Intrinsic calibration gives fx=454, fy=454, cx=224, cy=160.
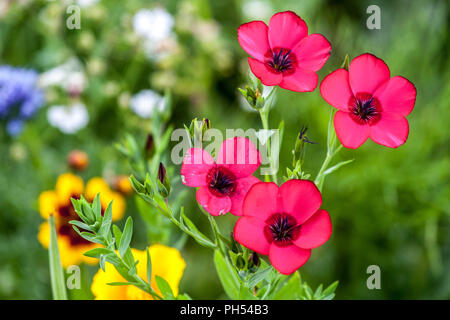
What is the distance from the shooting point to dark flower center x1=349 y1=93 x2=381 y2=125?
193 millimetres

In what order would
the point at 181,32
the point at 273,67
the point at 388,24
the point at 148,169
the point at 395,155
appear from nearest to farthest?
the point at 273,67 < the point at 148,169 < the point at 395,155 < the point at 181,32 < the point at 388,24

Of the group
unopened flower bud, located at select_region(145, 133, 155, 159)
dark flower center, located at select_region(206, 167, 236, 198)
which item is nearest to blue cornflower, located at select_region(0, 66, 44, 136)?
unopened flower bud, located at select_region(145, 133, 155, 159)

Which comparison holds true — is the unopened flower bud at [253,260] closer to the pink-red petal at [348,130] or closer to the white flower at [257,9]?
the pink-red petal at [348,130]

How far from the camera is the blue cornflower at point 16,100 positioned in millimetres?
526

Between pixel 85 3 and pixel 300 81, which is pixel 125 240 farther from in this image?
pixel 85 3

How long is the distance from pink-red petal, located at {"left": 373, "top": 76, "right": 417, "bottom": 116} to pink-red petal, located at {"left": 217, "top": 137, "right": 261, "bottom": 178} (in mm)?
61

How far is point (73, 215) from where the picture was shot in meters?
0.38

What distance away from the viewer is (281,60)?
0.66 feet

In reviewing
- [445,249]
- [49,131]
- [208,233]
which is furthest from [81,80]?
[445,249]

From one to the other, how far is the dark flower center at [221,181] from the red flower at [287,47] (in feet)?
0.15

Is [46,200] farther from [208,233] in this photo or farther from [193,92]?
[193,92]

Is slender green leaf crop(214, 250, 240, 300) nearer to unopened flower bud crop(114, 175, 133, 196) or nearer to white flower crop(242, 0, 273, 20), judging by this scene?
unopened flower bud crop(114, 175, 133, 196)

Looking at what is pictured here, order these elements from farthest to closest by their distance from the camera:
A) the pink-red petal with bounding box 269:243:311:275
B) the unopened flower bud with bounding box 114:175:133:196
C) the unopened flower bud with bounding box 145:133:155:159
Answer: the unopened flower bud with bounding box 114:175:133:196
the unopened flower bud with bounding box 145:133:155:159
the pink-red petal with bounding box 269:243:311:275
